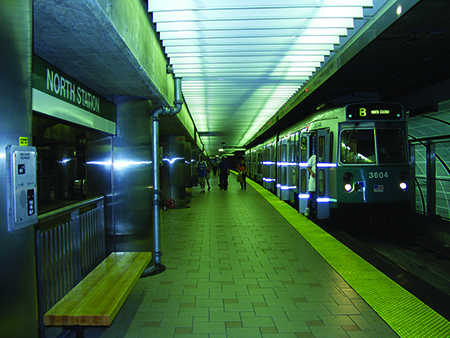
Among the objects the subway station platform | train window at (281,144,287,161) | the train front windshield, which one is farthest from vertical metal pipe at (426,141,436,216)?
train window at (281,144,287,161)

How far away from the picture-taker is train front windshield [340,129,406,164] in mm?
7988

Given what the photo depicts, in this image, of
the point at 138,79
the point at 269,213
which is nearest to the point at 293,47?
the point at 138,79

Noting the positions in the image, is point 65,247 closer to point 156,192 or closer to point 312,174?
point 156,192

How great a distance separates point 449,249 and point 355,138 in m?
3.01

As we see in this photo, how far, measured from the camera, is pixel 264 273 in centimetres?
506

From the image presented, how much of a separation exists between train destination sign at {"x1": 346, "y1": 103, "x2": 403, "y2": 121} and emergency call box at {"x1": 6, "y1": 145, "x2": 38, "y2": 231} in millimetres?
7152

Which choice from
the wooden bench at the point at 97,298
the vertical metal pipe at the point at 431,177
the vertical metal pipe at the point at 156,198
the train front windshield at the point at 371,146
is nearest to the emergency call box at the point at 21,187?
the wooden bench at the point at 97,298

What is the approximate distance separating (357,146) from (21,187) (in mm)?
7389

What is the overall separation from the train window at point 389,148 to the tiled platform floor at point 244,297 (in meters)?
2.84

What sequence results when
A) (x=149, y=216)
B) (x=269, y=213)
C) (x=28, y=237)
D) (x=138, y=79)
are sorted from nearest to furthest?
(x=28, y=237) → (x=138, y=79) → (x=149, y=216) → (x=269, y=213)

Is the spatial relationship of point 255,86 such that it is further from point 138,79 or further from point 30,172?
point 30,172

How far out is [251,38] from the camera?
4945mm

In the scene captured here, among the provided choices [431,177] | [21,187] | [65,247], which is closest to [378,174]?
[431,177]

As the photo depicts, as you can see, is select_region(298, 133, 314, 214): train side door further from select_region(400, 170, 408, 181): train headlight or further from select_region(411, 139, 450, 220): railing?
select_region(411, 139, 450, 220): railing
